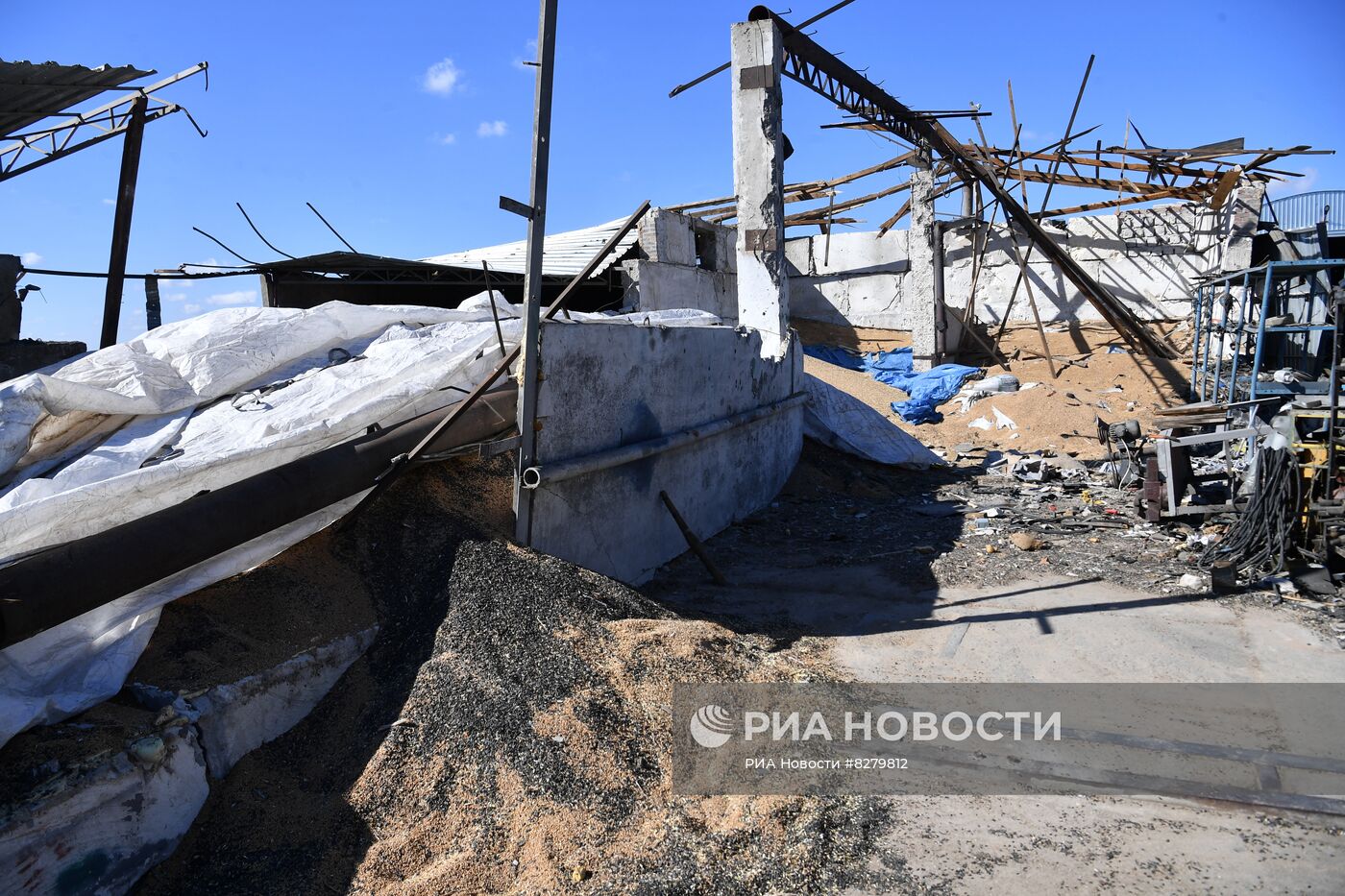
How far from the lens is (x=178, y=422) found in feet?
13.6

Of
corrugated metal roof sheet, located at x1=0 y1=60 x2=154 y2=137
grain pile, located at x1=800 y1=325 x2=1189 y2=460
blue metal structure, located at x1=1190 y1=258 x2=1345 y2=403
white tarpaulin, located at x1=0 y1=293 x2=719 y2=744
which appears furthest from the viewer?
grain pile, located at x1=800 y1=325 x2=1189 y2=460

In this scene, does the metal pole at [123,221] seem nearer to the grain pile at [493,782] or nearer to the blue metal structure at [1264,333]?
the grain pile at [493,782]

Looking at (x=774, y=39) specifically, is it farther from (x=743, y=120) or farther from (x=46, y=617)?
(x=46, y=617)

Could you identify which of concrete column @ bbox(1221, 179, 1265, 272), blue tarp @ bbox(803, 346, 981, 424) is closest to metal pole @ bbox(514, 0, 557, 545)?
blue tarp @ bbox(803, 346, 981, 424)

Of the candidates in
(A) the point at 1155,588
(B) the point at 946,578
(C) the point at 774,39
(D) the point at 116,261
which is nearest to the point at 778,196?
(C) the point at 774,39

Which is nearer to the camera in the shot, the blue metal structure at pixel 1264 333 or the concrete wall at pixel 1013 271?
the blue metal structure at pixel 1264 333

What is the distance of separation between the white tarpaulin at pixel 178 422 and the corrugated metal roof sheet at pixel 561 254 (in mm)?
7542

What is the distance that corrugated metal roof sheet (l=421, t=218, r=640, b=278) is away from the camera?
1350 centimetres

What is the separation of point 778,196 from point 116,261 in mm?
7212

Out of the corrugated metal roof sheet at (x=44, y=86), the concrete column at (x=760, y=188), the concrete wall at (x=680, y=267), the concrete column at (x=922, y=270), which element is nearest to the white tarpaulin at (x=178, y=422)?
the corrugated metal roof sheet at (x=44, y=86)

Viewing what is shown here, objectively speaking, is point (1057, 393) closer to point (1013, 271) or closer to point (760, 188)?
point (1013, 271)

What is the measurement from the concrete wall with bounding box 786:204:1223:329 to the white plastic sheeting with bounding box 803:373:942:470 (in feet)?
20.2

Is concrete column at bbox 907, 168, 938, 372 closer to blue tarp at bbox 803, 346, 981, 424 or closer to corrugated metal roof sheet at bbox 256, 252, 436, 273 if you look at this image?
blue tarp at bbox 803, 346, 981, 424

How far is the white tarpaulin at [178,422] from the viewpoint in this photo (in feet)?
9.51
